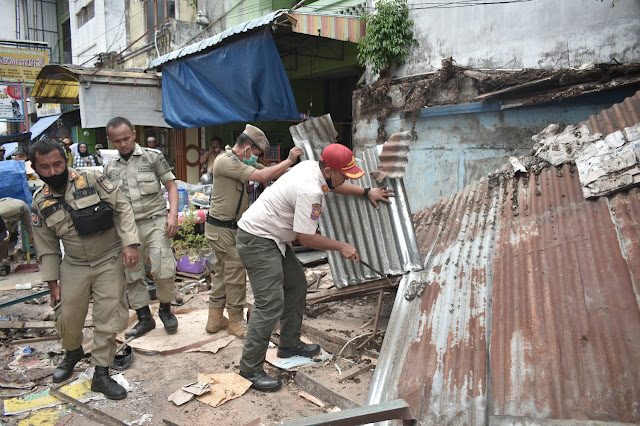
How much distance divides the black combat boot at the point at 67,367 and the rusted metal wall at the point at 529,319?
241 cm

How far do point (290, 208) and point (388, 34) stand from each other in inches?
209

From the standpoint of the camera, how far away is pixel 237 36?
832cm

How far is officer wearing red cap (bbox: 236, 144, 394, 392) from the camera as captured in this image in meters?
3.04

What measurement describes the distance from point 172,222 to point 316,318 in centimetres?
163

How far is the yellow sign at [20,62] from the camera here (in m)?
14.7

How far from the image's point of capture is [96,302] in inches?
131

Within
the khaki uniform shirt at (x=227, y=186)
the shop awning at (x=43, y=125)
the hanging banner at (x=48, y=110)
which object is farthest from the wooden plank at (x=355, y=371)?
the hanging banner at (x=48, y=110)

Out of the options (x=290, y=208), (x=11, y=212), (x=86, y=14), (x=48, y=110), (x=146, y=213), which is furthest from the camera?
(x=48, y=110)

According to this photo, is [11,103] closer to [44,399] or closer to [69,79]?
[69,79]

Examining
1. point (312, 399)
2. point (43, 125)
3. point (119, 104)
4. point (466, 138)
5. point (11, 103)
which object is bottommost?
point (312, 399)

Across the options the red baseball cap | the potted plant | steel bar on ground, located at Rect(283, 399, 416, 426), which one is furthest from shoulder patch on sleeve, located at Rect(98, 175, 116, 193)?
the potted plant

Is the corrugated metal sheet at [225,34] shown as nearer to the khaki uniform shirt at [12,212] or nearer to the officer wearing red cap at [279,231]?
the khaki uniform shirt at [12,212]

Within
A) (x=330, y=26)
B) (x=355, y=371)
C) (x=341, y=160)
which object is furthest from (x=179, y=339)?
(x=330, y=26)

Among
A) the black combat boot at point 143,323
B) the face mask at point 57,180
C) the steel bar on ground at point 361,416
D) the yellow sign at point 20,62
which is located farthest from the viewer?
the yellow sign at point 20,62
